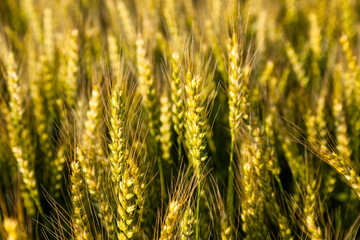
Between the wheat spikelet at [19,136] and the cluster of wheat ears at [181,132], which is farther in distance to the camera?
the wheat spikelet at [19,136]

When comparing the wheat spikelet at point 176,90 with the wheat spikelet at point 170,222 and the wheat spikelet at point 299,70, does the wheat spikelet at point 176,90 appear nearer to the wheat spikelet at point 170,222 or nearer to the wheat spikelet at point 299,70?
the wheat spikelet at point 170,222

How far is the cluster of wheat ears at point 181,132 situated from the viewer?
104 centimetres

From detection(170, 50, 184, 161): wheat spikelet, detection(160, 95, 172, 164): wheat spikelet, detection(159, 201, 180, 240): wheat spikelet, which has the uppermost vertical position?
detection(170, 50, 184, 161): wheat spikelet

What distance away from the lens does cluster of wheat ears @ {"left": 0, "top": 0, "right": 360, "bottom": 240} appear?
1.04 m

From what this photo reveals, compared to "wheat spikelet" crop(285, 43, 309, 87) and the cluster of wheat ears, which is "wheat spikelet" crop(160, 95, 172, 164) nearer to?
the cluster of wheat ears

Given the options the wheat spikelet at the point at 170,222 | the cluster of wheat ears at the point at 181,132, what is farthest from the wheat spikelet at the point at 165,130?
the wheat spikelet at the point at 170,222

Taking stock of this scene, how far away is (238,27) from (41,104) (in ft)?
3.22

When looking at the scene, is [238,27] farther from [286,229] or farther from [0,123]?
[0,123]

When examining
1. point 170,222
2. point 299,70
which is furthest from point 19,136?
point 299,70

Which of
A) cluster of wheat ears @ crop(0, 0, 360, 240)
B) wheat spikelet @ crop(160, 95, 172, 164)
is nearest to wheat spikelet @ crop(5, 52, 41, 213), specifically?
cluster of wheat ears @ crop(0, 0, 360, 240)

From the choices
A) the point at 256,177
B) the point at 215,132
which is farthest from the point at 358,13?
the point at 256,177

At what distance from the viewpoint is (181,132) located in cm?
125

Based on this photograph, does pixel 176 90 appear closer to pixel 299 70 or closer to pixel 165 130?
pixel 165 130

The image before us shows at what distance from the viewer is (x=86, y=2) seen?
8.47 ft
